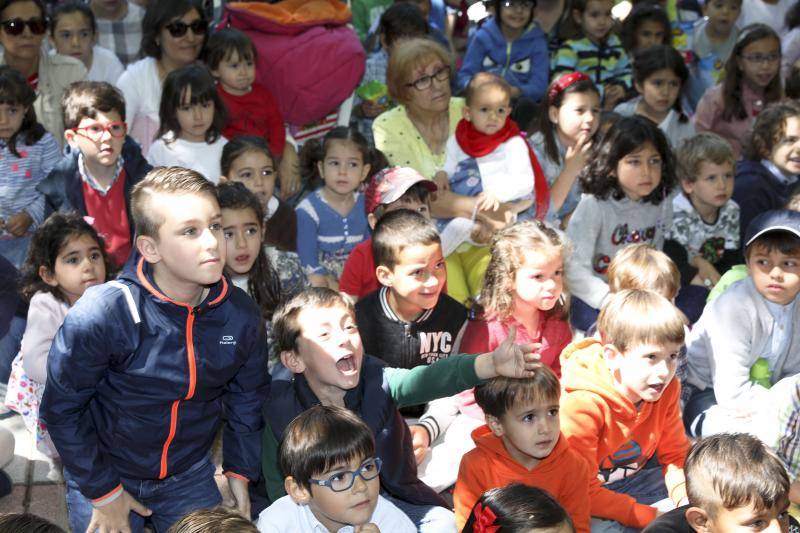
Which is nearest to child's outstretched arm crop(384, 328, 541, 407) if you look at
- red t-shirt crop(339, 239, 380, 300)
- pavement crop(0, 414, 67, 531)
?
red t-shirt crop(339, 239, 380, 300)

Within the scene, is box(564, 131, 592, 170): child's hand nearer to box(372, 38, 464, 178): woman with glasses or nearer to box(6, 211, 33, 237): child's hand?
box(372, 38, 464, 178): woman with glasses

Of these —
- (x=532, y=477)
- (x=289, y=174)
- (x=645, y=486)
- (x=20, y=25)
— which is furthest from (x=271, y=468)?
(x=20, y=25)

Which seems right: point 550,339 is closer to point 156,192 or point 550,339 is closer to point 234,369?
point 234,369

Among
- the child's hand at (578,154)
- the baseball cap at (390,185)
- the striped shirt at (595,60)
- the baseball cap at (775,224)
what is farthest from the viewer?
A: the striped shirt at (595,60)

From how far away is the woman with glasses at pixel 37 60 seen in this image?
514 centimetres

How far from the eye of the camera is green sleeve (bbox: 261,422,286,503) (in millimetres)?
3168

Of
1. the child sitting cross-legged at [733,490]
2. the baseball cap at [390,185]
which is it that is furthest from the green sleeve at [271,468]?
the baseball cap at [390,185]

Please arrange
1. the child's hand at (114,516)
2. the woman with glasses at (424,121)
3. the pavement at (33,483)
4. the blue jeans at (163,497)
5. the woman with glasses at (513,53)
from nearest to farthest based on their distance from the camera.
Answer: the child's hand at (114,516) → the blue jeans at (163,497) → the pavement at (33,483) → the woman with glasses at (424,121) → the woman with glasses at (513,53)

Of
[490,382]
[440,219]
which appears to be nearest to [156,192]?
[490,382]

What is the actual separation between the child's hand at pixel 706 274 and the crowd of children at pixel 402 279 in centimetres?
1

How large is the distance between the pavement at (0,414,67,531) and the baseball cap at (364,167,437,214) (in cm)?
166

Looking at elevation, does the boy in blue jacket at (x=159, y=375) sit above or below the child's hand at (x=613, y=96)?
below

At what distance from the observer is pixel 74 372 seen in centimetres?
290

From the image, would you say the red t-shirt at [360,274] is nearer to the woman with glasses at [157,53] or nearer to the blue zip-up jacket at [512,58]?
the woman with glasses at [157,53]
